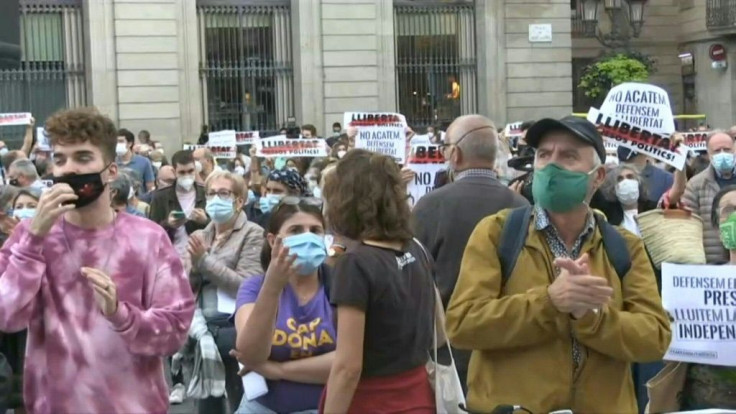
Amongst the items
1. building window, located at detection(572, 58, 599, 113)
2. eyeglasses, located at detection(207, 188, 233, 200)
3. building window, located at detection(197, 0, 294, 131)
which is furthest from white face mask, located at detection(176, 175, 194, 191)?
building window, located at detection(572, 58, 599, 113)

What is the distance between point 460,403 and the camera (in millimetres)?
4703

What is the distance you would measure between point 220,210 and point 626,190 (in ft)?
8.98

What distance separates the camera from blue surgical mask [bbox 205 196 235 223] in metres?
8.01

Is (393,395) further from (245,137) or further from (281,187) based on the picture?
(245,137)

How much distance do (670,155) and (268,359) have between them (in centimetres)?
373

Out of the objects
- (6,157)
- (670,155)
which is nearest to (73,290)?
(670,155)

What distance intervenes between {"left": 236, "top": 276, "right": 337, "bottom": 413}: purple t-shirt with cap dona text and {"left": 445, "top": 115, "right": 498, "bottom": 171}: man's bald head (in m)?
1.53

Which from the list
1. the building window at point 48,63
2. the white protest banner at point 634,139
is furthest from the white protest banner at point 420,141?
the building window at point 48,63

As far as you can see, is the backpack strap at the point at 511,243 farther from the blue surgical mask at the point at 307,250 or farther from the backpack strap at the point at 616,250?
the blue surgical mask at the point at 307,250

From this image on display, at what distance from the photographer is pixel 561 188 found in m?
4.20

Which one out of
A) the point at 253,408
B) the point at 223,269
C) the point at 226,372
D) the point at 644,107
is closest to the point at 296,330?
the point at 253,408

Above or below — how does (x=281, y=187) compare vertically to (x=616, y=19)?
below

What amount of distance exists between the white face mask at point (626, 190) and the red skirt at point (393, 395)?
4.23 metres

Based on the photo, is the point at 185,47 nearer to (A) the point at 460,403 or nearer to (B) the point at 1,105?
(B) the point at 1,105
